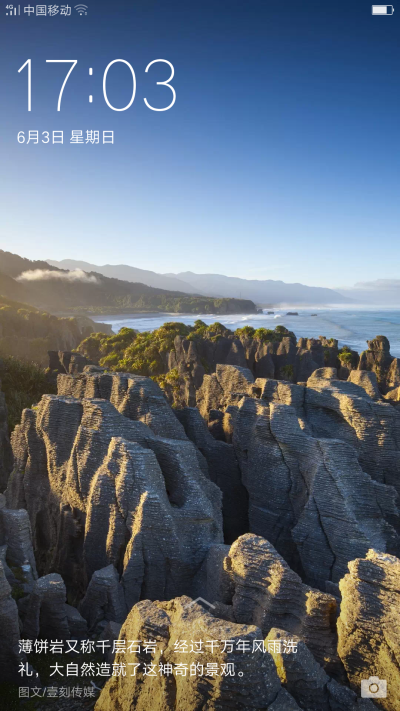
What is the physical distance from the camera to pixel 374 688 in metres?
9.53

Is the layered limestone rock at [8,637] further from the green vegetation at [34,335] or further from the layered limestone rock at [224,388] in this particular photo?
the green vegetation at [34,335]

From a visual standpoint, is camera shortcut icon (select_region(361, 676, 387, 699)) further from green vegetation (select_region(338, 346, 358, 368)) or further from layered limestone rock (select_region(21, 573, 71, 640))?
green vegetation (select_region(338, 346, 358, 368))

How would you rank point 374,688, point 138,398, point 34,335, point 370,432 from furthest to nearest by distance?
1. point 34,335
2. point 138,398
3. point 370,432
4. point 374,688

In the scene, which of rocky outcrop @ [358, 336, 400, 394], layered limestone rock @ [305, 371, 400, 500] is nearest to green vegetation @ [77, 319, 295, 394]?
rocky outcrop @ [358, 336, 400, 394]

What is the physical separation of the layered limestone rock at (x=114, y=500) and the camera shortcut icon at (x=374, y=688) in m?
5.99

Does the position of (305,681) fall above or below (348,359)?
below

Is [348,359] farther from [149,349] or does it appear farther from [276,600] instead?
[276,600]

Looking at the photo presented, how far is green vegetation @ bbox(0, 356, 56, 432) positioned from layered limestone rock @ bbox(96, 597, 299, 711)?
3377 cm

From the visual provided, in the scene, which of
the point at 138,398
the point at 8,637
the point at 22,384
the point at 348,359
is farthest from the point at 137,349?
the point at 8,637

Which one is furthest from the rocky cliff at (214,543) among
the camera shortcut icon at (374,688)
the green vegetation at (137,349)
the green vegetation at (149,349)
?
the green vegetation at (137,349)

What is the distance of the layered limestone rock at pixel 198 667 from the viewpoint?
26.9 ft

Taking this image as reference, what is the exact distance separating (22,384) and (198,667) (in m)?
38.4

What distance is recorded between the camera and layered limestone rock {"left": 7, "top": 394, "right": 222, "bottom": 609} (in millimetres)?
13992

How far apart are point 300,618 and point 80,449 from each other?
9290mm
